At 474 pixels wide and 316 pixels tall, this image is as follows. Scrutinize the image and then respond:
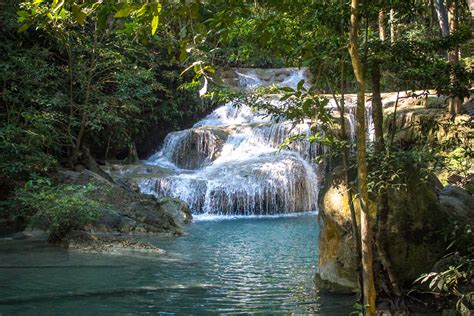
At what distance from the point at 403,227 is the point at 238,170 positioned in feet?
38.7

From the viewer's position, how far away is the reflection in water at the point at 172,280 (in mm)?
5543

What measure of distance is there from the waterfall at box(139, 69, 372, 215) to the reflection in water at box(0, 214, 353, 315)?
5499 mm

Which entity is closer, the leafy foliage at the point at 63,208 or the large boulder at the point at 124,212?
the leafy foliage at the point at 63,208

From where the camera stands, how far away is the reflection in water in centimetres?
554

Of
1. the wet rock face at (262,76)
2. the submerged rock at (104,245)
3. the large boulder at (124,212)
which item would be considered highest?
the wet rock face at (262,76)

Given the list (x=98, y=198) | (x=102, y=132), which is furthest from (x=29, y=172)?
(x=102, y=132)

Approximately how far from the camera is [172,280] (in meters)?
6.80

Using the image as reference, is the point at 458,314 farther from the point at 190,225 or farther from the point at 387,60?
the point at 190,225

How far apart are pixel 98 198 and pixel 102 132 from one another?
5.08 m

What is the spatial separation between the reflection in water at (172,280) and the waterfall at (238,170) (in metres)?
5.50

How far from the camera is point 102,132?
16.2 meters

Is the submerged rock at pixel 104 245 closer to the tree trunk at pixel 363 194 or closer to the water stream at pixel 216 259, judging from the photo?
the water stream at pixel 216 259

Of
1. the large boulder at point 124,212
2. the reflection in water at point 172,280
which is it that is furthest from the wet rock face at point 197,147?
the reflection in water at point 172,280

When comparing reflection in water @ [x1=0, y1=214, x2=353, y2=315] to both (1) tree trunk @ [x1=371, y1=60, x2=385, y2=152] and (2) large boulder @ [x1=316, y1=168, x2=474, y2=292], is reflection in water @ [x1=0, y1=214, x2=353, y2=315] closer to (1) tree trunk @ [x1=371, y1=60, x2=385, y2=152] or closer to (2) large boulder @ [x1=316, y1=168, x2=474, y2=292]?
(2) large boulder @ [x1=316, y1=168, x2=474, y2=292]
